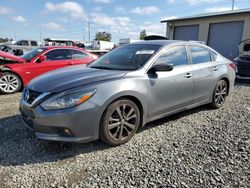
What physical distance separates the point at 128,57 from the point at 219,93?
239 cm

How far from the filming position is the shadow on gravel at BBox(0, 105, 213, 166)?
9.24 ft

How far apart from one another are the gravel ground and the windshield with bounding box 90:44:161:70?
115cm

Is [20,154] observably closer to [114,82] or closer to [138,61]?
[114,82]

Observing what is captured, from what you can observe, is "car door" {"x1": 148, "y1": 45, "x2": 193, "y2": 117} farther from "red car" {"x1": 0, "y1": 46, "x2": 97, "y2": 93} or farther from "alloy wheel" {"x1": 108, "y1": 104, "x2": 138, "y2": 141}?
"red car" {"x1": 0, "y1": 46, "x2": 97, "y2": 93}

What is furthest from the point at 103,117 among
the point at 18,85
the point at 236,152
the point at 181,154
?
the point at 18,85

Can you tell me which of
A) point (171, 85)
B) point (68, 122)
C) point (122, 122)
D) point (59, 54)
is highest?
point (59, 54)

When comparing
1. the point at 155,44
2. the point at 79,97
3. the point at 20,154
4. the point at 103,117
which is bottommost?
the point at 20,154

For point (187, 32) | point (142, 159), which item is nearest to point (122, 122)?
point (142, 159)

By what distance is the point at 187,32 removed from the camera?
18500 millimetres

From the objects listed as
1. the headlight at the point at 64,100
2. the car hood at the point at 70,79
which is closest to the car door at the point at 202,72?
the car hood at the point at 70,79

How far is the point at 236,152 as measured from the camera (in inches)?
120

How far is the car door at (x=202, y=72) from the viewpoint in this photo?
4.16 meters

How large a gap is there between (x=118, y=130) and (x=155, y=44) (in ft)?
5.59

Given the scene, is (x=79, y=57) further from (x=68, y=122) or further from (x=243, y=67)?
(x=243, y=67)
